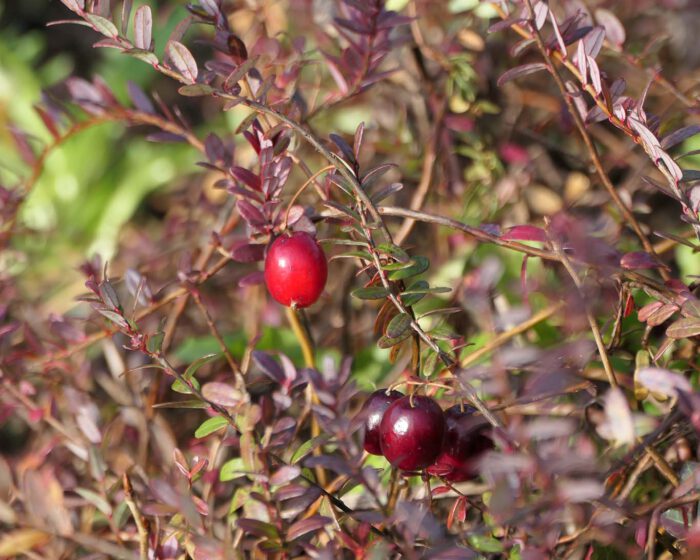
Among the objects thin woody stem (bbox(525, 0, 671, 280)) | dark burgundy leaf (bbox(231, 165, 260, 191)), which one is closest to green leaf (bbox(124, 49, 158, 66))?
dark burgundy leaf (bbox(231, 165, 260, 191))

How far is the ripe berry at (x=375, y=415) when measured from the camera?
724mm

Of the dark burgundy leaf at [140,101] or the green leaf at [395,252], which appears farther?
the dark burgundy leaf at [140,101]

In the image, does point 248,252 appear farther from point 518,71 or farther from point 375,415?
point 518,71

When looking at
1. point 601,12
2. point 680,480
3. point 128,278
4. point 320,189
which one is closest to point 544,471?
point 680,480

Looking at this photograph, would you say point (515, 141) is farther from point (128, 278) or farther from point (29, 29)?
point (29, 29)

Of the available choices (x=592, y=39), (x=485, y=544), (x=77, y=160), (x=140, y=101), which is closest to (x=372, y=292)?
(x=485, y=544)

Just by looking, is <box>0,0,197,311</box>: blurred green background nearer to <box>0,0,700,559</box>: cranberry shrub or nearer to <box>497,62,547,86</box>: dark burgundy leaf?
<box>0,0,700,559</box>: cranberry shrub

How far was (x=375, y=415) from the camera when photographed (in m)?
0.73

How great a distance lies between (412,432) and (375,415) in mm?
79

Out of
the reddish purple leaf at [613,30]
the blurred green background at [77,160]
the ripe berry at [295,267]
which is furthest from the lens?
the blurred green background at [77,160]

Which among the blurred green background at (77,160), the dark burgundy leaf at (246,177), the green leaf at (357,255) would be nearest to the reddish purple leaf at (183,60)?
the dark burgundy leaf at (246,177)

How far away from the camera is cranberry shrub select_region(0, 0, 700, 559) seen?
0.65 metres

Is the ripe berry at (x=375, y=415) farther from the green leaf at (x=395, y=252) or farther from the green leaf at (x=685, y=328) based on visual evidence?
the green leaf at (x=685, y=328)

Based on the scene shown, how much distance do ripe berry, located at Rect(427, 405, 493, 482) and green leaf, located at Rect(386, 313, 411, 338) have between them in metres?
0.10
